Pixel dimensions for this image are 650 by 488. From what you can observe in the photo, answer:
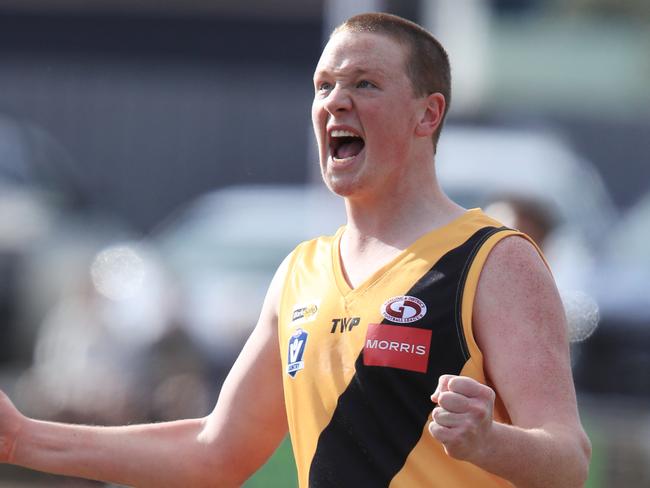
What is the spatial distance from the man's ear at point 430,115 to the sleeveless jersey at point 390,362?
30 centimetres

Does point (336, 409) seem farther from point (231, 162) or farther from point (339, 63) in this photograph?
point (231, 162)

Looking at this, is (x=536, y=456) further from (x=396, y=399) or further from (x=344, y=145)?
(x=344, y=145)

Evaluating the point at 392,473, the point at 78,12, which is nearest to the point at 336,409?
the point at 392,473

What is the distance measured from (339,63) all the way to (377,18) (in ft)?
0.60

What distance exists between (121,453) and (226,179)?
20389 millimetres

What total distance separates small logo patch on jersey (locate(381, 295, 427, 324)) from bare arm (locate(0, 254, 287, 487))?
0.58 metres

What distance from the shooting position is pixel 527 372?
156 inches

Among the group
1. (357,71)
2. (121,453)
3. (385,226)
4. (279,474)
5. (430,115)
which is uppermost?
(357,71)

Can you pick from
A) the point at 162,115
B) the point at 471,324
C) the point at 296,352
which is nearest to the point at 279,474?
the point at 296,352

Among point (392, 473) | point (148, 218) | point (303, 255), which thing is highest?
point (303, 255)

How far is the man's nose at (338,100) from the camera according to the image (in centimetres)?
432

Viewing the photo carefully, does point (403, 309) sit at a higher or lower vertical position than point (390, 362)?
higher

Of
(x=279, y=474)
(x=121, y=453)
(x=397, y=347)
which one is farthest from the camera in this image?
(x=279, y=474)

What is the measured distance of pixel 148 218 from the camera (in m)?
26.1
